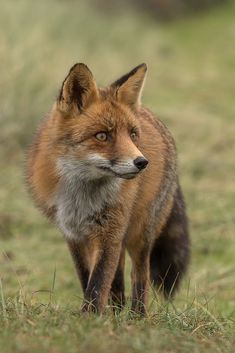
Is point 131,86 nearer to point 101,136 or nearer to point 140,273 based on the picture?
point 101,136

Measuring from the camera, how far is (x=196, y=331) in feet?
15.9

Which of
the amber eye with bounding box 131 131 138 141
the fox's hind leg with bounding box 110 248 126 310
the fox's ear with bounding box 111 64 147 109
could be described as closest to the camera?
the amber eye with bounding box 131 131 138 141

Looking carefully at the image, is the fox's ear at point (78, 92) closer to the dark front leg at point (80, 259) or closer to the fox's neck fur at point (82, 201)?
the fox's neck fur at point (82, 201)

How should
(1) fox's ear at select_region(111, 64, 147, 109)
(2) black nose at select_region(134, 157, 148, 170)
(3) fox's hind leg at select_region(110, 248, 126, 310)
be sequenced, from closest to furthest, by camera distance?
(2) black nose at select_region(134, 157, 148, 170)
(1) fox's ear at select_region(111, 64, 147, 109)
(3) fox's hind leg at select_region(110, 248, 126, 310)

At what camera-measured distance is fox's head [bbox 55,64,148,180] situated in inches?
202

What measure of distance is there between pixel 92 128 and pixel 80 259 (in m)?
1.01

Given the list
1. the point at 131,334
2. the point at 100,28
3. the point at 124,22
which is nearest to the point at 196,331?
the point at 131,334

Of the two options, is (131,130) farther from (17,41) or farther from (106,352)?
(17,41)

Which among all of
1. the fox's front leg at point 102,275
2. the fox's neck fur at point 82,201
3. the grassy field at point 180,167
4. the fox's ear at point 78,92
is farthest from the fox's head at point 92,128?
the grassy field at point 180,167

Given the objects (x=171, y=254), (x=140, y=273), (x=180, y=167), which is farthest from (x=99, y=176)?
(x=180, y=167)

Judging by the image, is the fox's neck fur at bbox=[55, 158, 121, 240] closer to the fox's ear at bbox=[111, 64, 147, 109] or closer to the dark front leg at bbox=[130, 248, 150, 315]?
the fox's ear at bbox=[111, 64, 147, 109]

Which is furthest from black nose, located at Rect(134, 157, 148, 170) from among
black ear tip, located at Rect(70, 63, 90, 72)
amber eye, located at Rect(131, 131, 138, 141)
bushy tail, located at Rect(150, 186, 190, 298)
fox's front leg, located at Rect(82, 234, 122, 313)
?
bushy tail, located at Rect(150, 186, 190, 298)

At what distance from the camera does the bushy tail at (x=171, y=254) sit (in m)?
6.46

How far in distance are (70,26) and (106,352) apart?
60.2 ft
